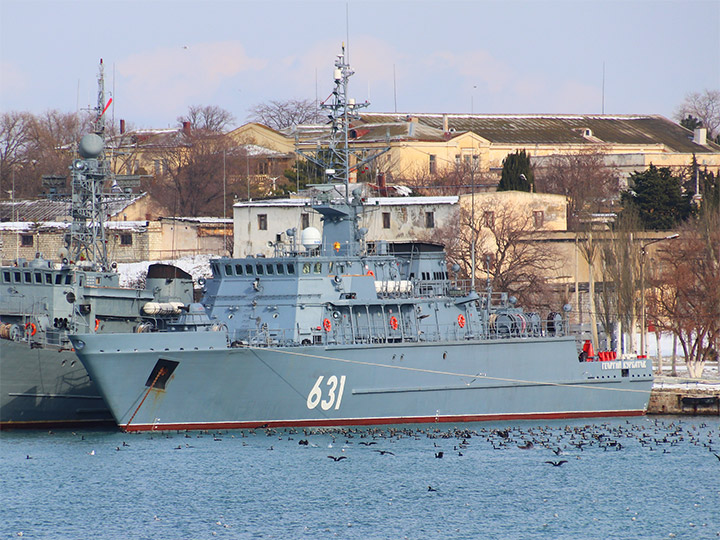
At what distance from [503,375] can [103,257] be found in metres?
14.6

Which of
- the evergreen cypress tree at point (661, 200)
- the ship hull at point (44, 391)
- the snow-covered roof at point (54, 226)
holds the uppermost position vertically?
the evergreen cypress tree at point (661, 200)

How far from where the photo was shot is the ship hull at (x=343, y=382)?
33656 mm

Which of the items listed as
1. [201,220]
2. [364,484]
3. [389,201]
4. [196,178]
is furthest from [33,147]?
[364,484]

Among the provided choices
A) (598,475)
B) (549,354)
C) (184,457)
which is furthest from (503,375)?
(184,457)

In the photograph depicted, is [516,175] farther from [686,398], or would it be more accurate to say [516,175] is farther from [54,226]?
[686,398]

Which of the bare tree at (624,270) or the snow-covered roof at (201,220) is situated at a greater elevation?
the snow-covered roof at (201,220)

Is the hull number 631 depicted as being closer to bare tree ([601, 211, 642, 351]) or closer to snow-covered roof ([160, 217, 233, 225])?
bare tree ([601, 211, 642, 351])

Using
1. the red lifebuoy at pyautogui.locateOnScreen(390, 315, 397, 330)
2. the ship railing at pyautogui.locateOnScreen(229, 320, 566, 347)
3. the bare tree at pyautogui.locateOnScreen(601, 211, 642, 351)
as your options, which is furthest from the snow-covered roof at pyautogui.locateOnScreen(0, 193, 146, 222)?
the red lifebuoy at pyautogui.locateOnScreen(390, 315, 397, 330)

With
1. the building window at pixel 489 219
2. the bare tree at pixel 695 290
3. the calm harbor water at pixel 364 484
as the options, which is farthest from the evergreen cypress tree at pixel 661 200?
the calm harbor water at pixel 364 484

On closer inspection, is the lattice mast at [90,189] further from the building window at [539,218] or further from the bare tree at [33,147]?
the bare tree at [33,147]

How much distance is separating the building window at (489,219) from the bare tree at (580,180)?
12.5 meters

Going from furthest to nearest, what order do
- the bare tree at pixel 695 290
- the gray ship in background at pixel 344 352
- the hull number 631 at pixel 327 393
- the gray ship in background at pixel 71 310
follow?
the bare tree at pixel 695 290 < the gray ship in background at pixel 71 310 < the hull number 631 at pixel 327 393 < the gray ship in background at pixel 344 352

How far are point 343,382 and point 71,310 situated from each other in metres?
10.0

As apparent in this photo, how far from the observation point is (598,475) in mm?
30500
